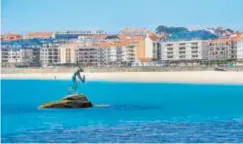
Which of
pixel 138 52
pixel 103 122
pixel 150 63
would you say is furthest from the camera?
pixel 138 52

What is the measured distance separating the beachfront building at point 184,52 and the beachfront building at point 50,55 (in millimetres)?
14464

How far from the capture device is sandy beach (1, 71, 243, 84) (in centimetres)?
5041

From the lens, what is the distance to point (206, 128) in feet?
47.6

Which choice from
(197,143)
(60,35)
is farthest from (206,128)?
(60,35)

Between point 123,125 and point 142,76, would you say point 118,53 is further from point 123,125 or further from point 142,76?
point 123,125

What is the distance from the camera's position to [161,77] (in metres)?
57.9

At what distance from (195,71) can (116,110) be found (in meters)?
38.1

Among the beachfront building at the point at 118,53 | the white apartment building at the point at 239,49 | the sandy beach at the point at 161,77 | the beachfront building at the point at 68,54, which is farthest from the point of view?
the beachfront building at the point at 68,54

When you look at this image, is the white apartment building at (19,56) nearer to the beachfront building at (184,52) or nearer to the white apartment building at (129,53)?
the white apartment building at (129,53)

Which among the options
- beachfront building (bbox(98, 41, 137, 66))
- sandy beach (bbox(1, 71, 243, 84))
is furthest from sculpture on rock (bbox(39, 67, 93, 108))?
beachfront building (bbox(98, 41, 137, 66))

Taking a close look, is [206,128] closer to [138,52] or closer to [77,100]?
[77,100]

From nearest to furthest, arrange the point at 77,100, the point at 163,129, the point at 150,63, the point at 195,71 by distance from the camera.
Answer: the point at 163,129 < the point at 77,100 < the point at 195,71 < the point at 150,63

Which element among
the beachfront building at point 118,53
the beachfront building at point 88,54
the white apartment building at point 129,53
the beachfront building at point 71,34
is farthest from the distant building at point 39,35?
the white apartment building at point 129,53

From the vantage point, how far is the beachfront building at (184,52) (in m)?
74.9
